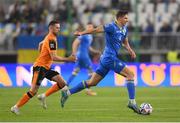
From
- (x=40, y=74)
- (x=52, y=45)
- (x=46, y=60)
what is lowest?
(x=40, y=74)

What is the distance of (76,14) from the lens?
35219mm

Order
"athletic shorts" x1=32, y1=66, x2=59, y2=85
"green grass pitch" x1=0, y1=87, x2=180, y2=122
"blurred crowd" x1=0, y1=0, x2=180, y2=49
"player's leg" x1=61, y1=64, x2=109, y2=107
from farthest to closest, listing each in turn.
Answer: "blurred crowd" x1=0, y1=0, x2=180, y2=49, "player's leg" x1=61, y1=64, x2=109, y2=107, "athletic shorts" x1=32, y1=66, x2=59, y2=85, "green grass pitch" x1=0, y1=87, x2=180, y2=122

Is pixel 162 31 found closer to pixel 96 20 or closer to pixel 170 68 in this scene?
pixel 96 20

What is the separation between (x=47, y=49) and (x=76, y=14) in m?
18.5

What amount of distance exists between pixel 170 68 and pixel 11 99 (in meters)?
9.86

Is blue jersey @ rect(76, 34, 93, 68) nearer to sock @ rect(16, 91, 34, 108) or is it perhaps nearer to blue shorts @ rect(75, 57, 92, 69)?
blue shorts @ rect(75, 57, 92, 69)

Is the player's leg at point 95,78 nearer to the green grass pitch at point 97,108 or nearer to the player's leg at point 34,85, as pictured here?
the green grass pitch at point 97,108

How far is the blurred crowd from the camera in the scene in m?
34.0

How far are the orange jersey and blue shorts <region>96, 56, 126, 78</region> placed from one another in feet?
4.06

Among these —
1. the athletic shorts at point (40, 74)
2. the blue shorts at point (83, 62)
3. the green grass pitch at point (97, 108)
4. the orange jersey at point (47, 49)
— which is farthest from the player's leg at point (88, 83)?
the blue shorts at point (83, 62)

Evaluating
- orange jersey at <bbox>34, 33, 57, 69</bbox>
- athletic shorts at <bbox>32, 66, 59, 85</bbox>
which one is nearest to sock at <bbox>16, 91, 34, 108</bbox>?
athletic shorts at <bbox>32, 66, 59, 85</bbox>

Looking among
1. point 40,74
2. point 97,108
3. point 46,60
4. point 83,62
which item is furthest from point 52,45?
point 83,62

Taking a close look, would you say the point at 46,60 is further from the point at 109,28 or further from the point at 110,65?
the point at 109,28

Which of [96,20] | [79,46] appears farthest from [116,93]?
[96,20]
